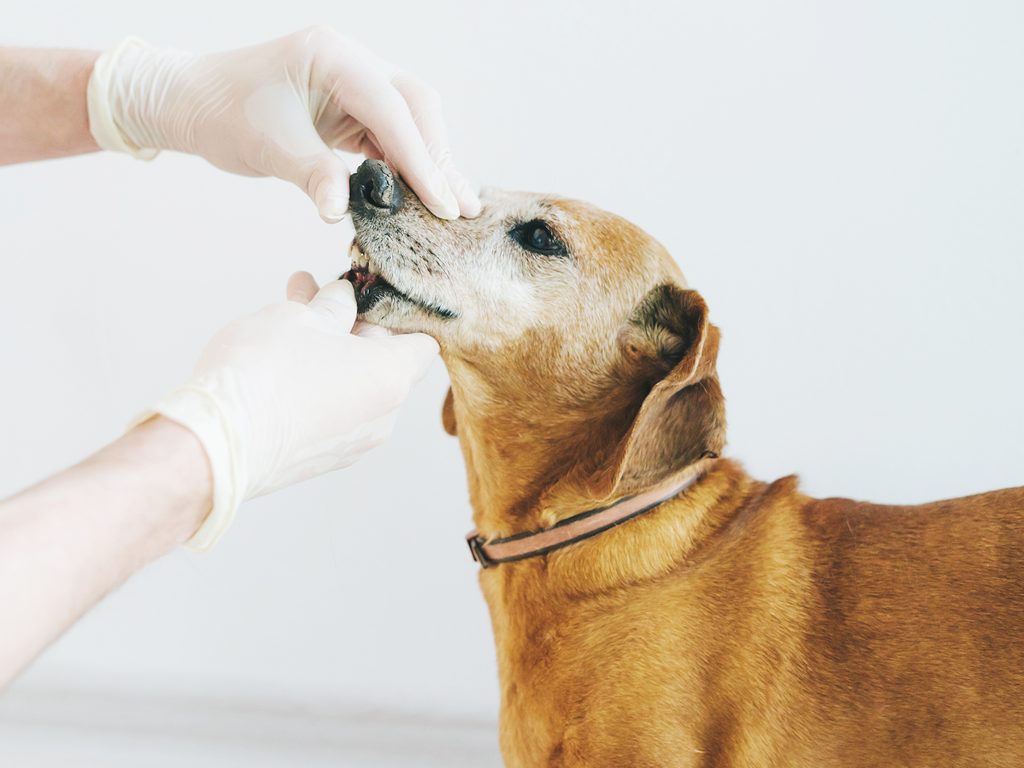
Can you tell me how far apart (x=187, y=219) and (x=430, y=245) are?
143cm

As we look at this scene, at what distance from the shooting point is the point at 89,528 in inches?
29.9

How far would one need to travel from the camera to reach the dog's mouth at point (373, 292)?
1479 millimetres

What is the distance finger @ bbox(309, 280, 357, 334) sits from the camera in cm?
130

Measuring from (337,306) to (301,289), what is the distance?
0.27m

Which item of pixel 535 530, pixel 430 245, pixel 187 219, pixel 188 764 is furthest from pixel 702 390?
pixel 188 764

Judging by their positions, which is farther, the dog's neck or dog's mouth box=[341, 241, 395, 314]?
the dog's neck

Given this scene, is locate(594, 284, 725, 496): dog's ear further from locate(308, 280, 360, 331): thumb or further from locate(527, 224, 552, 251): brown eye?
locate(308, 280, 360, 331): thumb

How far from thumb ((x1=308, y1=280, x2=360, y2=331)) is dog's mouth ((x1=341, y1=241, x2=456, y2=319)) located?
0.06 metres

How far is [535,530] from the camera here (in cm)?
160

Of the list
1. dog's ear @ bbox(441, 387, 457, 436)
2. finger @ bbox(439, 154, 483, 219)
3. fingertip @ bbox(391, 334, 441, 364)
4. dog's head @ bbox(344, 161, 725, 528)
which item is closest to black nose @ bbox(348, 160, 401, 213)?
dog's head @ bbox(344, 161, 725, 528)

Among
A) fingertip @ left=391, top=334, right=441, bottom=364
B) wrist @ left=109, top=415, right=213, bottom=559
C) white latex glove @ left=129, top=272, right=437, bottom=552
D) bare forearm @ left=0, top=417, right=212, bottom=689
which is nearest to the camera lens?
bare forearm @ left=0, top=417, right=212, bottom=689

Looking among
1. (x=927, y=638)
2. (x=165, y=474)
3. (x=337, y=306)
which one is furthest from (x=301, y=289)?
(x=927, y=638)

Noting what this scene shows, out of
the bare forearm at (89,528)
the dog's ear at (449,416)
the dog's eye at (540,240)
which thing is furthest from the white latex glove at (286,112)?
the bare forearm at (89,528)

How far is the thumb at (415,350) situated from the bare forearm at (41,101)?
1.07 m
